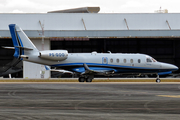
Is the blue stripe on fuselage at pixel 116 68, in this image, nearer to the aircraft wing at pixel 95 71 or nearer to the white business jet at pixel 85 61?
the white business jet at pixel 85 61

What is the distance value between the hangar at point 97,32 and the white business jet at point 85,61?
12490 millimetres

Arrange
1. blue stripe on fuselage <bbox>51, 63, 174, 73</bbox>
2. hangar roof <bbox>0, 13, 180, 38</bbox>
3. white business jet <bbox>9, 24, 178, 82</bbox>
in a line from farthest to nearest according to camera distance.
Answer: hangar roof <bbox>0, 13, 180, 38</bbox>
blue stripe on fuselage <bbox>51, 63, 174, 73</bbox>
white business jet <bbox>9, 24, 178, 82</bbox>

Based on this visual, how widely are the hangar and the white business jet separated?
492 inches

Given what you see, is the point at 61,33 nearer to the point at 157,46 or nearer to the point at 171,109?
the point at 157,46

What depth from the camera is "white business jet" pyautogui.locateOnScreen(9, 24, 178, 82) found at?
127 feet

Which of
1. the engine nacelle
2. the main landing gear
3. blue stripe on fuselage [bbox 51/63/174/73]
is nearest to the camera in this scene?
the engine nacelle

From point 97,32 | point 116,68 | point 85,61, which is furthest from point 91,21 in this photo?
point 85,61

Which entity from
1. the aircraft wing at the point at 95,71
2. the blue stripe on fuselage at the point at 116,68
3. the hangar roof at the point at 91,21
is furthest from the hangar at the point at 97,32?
the aircraft wing at the point at 95,71

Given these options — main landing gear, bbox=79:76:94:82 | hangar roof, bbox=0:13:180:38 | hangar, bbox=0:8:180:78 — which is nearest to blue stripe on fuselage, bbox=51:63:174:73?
main landing gear, bbox=79:76:94:82

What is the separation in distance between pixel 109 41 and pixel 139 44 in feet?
18.9

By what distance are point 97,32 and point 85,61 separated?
14.8 meters

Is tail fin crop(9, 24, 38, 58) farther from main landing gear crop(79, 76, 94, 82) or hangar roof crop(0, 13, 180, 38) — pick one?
hangar roof crop(0, 13, 180, 38)

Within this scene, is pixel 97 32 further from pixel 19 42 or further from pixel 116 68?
pixel 19 42

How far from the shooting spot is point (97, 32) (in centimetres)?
5325
